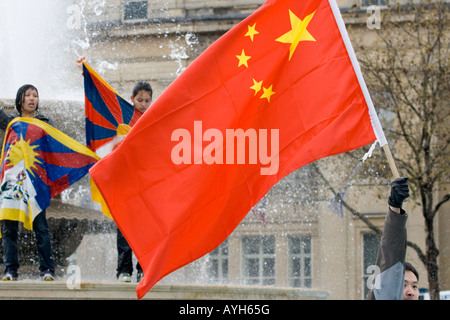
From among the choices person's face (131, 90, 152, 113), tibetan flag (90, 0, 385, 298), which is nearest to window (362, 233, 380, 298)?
person's face (131, 90, 152, 113)

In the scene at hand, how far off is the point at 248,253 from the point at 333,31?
19.9 meters

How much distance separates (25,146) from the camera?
7.53 m

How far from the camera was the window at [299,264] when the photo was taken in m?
25.1

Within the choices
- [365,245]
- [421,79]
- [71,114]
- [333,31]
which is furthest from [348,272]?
[333,31]

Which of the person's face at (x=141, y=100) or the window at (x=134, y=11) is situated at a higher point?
the window at (x=134, y=11)

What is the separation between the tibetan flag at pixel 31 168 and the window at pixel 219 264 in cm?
1756

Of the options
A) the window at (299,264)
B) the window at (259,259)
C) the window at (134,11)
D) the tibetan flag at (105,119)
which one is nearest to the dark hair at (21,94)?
the tibetan flag at (105,119)

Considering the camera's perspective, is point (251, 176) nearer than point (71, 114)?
Yes

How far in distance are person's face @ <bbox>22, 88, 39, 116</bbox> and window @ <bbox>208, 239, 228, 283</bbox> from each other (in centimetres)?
1777

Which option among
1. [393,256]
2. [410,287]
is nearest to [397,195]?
[393,256]

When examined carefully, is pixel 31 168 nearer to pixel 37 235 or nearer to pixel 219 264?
pixel 37 235

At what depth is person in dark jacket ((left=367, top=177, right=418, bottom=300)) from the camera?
4254 mm

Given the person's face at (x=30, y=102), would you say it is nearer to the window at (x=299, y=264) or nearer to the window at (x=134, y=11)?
the window at (x=299, y=264)

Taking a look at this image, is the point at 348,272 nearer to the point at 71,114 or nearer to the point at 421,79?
the point at 421,79
